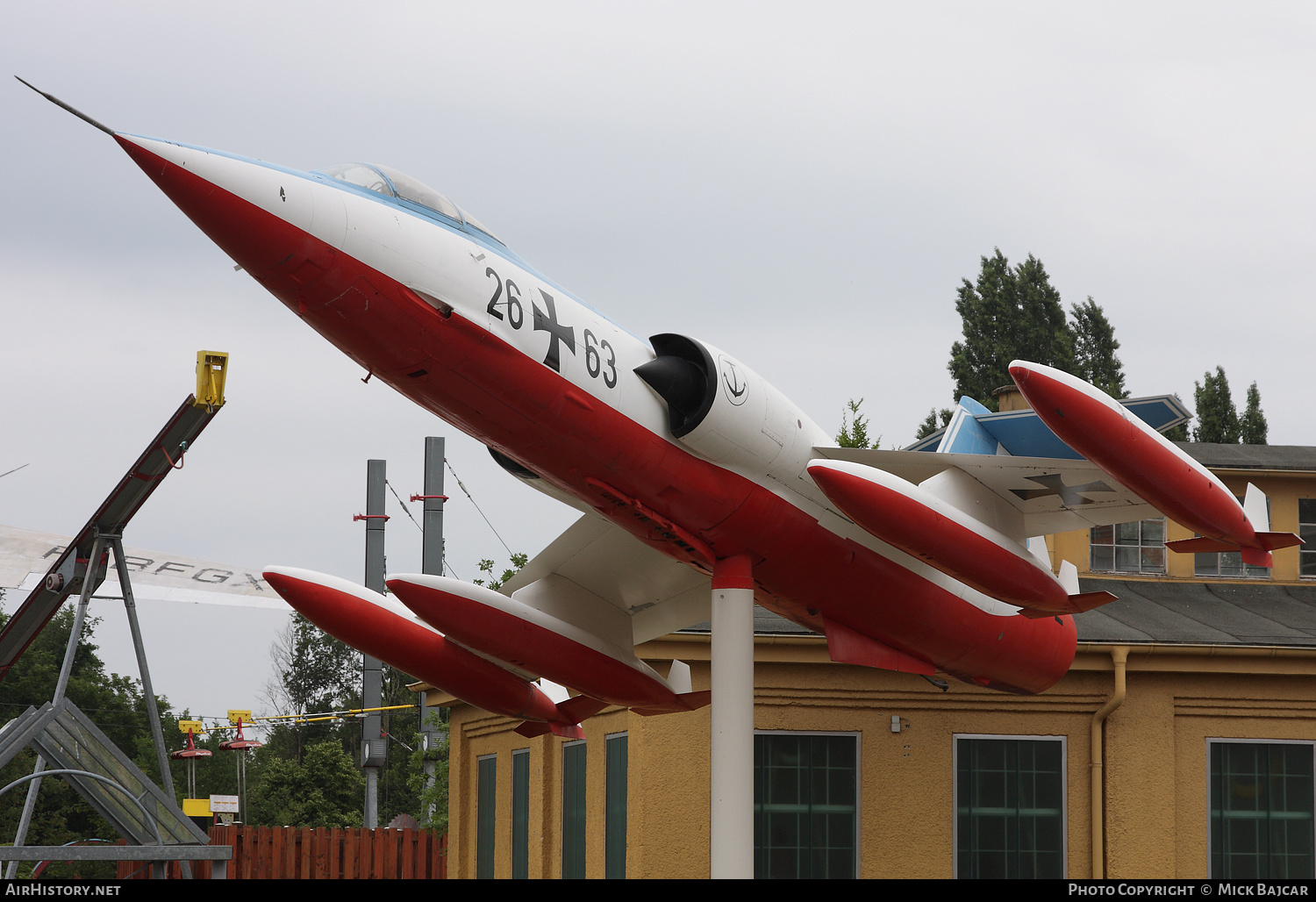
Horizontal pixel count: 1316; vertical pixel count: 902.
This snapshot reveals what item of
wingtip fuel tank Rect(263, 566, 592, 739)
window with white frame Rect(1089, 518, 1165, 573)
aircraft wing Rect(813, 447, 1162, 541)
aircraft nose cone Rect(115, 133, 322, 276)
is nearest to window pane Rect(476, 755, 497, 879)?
wingtip fuel tank Rect(263, 566, 592, 739)

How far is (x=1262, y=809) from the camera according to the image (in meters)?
14.8

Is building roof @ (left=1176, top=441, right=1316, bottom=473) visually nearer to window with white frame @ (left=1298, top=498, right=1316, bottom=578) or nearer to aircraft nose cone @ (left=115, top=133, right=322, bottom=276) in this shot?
window with white frame @ (left=1298, top=498, right=1316, bottom=578)

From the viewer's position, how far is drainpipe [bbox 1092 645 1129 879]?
1445cm

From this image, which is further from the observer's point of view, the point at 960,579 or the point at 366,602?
the point at 366,602

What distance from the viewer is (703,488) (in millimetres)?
10719

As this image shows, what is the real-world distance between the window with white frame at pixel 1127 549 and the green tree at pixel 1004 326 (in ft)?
85.3

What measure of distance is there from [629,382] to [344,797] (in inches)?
1937

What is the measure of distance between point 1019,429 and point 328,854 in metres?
16.7

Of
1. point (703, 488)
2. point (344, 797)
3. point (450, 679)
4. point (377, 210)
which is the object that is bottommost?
point (344, 797)

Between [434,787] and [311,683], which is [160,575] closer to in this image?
[434,787]
